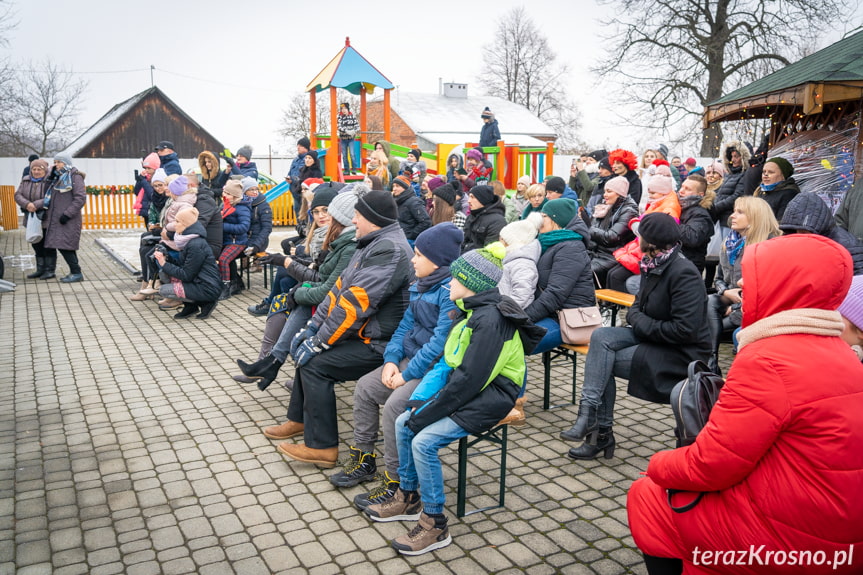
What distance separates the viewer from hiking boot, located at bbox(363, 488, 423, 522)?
12.6ft

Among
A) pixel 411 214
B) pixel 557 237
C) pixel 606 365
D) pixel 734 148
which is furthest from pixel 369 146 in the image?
pixel 606 365

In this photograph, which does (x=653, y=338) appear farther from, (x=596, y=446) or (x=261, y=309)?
(x=261, y=309)

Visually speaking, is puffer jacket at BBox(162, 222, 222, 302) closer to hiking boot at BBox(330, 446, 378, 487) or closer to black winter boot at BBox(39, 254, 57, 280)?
black winter boot at BBox(39, 254, 57, 280)

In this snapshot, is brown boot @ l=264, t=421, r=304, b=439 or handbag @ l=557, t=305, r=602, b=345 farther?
handbag @ l=557, t=305, r=602, b=345

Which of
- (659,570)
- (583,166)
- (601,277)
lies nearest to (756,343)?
(659,570)

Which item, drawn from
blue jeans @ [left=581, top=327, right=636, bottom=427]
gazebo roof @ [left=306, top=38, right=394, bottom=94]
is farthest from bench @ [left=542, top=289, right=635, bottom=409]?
gazebo roof @ [left=306, top=38, right=394, bottom=94]

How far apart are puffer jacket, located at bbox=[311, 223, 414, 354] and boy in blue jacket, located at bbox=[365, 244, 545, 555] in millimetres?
807

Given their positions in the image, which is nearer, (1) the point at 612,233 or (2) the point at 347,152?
(1) the point at 612,233

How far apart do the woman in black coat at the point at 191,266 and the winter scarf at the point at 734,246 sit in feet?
18.6

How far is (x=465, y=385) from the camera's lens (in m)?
3.54

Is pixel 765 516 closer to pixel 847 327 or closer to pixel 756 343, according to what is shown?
pixel 756 343

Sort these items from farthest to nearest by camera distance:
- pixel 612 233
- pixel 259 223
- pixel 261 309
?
pixel 259 223, pixel 261 309, pixel 612 233

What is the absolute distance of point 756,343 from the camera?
7.53 ft

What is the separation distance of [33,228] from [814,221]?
10548mm
